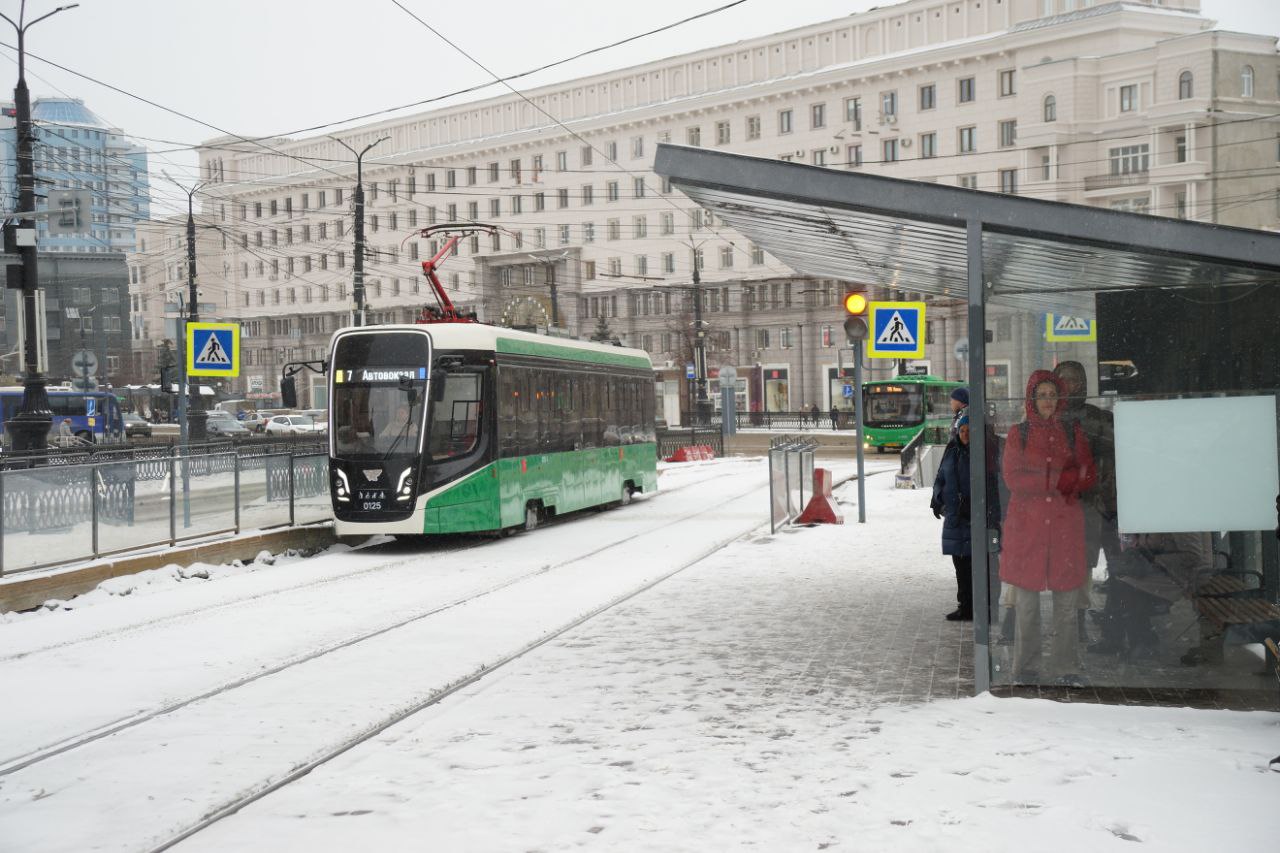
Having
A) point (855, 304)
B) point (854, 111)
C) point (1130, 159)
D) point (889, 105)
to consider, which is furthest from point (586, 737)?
point (854, 111)

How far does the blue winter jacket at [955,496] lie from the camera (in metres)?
10.4

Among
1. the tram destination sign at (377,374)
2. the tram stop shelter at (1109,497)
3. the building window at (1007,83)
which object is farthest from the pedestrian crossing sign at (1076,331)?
the building window at (1007,83)

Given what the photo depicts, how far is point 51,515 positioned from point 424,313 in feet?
23.1

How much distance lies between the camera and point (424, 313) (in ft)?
63.7

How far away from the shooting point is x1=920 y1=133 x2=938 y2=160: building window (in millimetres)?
66062

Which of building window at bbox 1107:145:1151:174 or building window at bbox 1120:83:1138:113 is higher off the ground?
building window at bbox 1120:83:1138:113

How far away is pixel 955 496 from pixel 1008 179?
55620 mm

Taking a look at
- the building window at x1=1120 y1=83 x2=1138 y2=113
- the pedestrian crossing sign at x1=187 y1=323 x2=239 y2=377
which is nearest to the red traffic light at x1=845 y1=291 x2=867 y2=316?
the pedestrian crossing sign at x1=187 y1=323 x2=239 y2=377

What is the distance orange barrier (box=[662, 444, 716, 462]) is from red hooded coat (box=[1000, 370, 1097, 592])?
34634mm

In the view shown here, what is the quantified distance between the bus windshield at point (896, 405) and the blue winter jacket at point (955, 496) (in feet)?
124

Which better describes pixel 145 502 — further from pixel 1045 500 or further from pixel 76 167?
pixel 76 167

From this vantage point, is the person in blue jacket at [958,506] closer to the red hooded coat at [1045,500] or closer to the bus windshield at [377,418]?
the red hooded coat at [1045,500]

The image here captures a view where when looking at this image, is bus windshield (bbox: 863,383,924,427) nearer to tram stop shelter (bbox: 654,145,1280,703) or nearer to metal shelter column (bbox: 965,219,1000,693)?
tram stop shelter (bbox: 654,145,1280,703)

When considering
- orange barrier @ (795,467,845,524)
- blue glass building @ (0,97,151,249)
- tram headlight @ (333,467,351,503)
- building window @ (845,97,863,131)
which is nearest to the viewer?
tram headlight @ (333,467,351,503)
